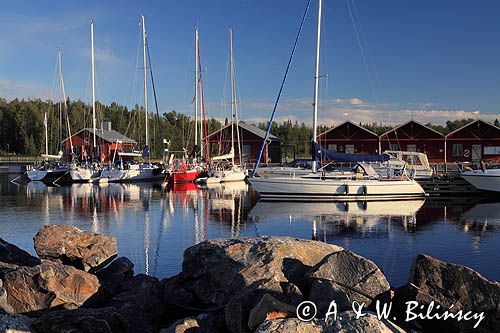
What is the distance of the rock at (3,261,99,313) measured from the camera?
9.31m

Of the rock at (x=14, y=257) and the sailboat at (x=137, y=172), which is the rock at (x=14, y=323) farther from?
the sailboat at (x=137, y=172)

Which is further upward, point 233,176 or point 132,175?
point 132,175

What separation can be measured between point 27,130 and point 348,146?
7202cm

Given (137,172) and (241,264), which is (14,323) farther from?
(137,172)

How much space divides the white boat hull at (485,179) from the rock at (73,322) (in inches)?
1295

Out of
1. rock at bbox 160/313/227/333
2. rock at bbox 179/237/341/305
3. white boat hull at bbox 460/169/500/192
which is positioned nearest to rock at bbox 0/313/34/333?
rock at bbox 160/313/227/333

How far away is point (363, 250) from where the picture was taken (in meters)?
17.6

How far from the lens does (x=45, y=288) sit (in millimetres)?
9508

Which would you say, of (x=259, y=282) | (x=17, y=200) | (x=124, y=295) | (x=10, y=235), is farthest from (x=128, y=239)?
(x=17, y=200)

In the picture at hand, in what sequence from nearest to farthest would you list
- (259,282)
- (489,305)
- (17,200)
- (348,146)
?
(489,305)
(259,282)
(17,200)
(348,146)

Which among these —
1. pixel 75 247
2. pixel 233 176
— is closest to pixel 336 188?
pixel 233 176

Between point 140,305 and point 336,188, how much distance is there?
75.6ft

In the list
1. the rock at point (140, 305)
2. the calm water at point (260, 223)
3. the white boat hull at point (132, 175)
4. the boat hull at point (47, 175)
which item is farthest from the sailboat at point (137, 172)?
the rock at point (140, 305)

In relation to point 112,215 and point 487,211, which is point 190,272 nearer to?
point 112,215
